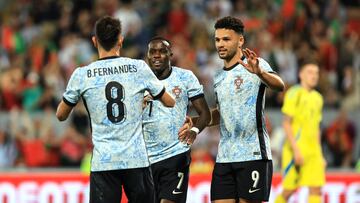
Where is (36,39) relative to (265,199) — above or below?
above

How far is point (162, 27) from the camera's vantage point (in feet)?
69.4

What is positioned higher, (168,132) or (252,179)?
(168,132)

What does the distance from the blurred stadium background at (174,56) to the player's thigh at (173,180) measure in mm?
5479

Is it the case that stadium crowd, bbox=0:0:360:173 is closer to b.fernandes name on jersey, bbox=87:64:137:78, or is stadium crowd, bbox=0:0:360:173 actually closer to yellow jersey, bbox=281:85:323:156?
yellow jersey, bbox=281:85:323:156

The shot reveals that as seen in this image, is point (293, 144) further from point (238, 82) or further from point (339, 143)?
point (339, 143)

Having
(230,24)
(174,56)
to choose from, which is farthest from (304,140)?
(174,56)

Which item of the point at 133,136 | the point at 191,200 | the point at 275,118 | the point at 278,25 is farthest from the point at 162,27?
the point at 133,136

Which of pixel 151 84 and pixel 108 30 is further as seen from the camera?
pixel 151 84

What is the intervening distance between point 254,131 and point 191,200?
5100 millimetres

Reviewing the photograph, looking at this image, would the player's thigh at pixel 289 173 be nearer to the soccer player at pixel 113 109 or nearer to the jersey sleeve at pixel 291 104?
the jersey sleeve at pixel 291 104

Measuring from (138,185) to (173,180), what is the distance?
146cm

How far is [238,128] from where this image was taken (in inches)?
411

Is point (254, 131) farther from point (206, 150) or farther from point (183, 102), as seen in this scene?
point (206, 150)

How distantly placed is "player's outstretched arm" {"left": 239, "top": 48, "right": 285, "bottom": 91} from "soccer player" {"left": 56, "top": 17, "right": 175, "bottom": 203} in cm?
84
